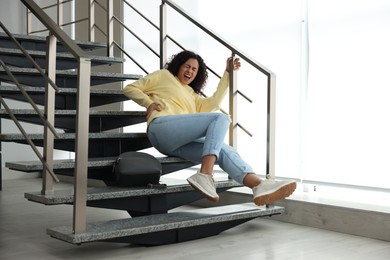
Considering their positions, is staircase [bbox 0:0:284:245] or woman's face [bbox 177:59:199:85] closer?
staircase [bbox 0:0:284:245]

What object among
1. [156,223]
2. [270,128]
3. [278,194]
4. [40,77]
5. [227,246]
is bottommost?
[227,246]

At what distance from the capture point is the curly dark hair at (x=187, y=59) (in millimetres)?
3643

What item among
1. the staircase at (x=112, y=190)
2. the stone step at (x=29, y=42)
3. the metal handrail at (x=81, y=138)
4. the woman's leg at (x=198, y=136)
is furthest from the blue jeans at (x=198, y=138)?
the stone step at (x=29, y=42)

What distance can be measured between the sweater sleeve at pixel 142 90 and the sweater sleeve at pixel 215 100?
1.02 ft

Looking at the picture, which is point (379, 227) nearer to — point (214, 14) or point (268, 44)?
point (268, 44)

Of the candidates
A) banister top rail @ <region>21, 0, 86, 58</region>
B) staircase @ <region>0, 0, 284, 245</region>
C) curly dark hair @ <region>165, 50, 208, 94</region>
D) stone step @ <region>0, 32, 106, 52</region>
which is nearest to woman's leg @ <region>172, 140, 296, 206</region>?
staircase @ <region>0, 0, 284, 245</region>

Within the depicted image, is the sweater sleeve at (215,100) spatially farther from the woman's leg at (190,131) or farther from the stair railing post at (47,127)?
the stair railing post at (47,127)

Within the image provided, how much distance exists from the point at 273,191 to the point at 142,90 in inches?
40.3

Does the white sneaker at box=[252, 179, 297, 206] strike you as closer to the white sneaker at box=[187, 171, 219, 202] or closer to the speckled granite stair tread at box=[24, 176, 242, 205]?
the white sneaker at box=[187, 171, 219, 202]

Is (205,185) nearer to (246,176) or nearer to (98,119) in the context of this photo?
(246,176)

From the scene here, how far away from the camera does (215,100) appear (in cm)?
364

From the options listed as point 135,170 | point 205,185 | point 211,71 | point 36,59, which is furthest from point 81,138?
point 36,59

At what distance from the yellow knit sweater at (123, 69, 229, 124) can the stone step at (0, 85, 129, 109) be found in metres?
0.34

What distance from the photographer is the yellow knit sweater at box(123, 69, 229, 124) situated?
345cm
